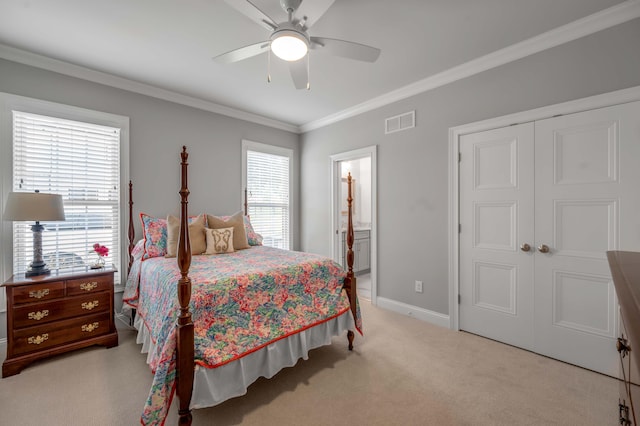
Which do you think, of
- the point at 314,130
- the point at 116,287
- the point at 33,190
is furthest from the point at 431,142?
the point at 33,190

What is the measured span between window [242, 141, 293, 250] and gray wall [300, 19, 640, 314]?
656mm

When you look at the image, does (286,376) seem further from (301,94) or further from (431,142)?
(301,94)

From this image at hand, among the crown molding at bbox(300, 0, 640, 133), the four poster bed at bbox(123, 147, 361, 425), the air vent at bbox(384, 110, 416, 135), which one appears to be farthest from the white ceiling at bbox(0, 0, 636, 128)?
the four poster bed at bbox(123, 147, 361, 425)

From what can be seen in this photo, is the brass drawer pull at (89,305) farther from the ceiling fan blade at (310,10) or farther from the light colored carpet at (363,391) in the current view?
the ceiling fan blade at (310,10)

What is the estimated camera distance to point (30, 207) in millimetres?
2248

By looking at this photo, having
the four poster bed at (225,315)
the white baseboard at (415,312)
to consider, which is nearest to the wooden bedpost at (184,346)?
the four poster bed at (225,315)

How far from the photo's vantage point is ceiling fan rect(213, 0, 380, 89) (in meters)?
1.66

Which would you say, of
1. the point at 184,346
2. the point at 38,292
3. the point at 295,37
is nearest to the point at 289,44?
the point at 295,37

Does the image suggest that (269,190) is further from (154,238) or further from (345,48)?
(345,48)

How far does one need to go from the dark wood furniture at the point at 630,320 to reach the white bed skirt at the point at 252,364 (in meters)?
1.70

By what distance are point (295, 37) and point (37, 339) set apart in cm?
307

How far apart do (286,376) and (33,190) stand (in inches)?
115

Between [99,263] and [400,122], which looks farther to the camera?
[400,122]

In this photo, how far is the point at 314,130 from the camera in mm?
4672
